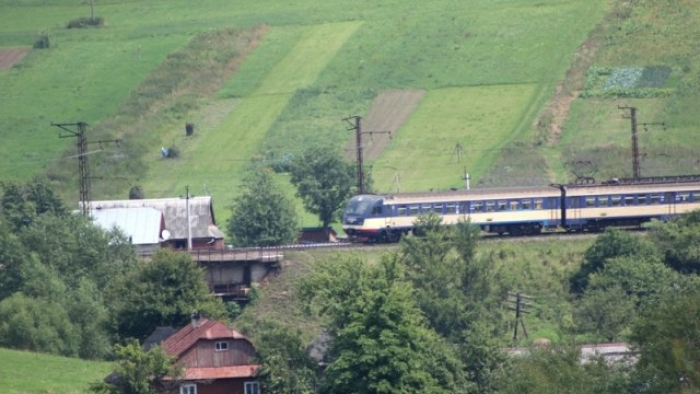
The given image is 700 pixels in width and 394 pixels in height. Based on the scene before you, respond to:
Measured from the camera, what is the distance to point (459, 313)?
7912cm

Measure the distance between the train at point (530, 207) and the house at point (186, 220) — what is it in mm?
12393

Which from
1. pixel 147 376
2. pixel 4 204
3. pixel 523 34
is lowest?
pixel 147 376

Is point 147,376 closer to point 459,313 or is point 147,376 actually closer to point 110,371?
point 110,371

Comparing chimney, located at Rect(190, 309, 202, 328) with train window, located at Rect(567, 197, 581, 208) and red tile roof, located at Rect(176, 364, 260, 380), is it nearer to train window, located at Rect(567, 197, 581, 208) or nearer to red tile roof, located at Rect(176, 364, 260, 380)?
red tile roof, located at Rect(176, 364, 260, 380)

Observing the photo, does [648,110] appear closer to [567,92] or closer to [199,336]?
[567,92]

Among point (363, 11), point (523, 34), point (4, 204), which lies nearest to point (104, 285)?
point (4, 204)

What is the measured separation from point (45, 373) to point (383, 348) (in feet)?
46.3

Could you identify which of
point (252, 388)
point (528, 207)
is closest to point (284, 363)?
point (252, 388)

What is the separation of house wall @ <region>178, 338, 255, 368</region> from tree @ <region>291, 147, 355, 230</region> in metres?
39.2

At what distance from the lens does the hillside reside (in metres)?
122

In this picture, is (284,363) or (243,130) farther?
(243,130)

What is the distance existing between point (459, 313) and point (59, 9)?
326 ft

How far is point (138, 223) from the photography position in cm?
10700

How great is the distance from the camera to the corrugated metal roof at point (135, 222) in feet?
346
